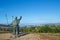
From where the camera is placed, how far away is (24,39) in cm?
1955

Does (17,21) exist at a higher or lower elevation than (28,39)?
higher

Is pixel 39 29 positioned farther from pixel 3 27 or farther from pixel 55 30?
pixel 3 27

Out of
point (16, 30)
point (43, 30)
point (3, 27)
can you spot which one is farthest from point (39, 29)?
point (3, 27)

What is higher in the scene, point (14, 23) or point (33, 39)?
point (14, 23)

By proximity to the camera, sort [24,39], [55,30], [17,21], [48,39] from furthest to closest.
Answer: [55,30] → [17,21] → [24,39] → [48,39]

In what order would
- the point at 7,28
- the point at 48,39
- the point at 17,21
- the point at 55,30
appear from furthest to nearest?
the point at 7,28 < the point at 55,30 < the point at 17,21 < the point at 48,39

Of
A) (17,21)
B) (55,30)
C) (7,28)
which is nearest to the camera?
(17,21)

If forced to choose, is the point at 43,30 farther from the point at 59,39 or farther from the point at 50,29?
the point at 59,39

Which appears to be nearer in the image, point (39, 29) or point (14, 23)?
point (14, 23)

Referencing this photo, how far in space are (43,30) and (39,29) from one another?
921 mm

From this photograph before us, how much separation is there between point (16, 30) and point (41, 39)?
7757 mm

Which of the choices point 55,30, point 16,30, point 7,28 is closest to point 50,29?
point 55,30

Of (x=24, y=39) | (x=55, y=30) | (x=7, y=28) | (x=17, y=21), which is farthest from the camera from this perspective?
(x=7, y=28)

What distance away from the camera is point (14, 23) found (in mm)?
24938
